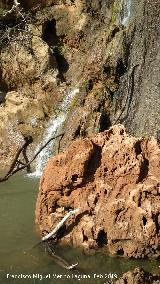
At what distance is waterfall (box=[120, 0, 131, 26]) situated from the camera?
586 inches

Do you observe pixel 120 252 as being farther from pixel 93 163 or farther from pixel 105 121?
pixel 105 121

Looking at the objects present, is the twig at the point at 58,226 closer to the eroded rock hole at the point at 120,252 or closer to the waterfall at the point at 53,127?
the eroded rock hole at the point at 120,252

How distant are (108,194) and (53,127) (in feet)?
24.5

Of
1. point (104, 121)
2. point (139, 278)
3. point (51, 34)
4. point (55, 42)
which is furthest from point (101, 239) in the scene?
point (51, 34)

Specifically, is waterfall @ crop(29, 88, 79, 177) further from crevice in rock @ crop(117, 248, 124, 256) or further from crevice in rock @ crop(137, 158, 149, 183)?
crevice in rock @ crop(117, 248, 124, 256)

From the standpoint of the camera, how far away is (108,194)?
7.75 m

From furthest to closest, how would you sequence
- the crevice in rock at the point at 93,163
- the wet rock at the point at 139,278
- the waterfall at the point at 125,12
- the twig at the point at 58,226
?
the waterfall at the point at 125,12 < the crevice in rock at the point at 93,163 < the twig at the point at 58,226 < the wet rock at the point at 139,278

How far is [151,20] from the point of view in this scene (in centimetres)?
1378

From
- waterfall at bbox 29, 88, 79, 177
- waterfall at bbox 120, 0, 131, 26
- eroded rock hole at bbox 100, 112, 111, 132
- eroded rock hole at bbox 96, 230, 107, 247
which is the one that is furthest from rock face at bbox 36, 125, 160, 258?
waterfall at bbox 120, 0, 131, 26

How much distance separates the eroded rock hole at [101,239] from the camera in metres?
7.66

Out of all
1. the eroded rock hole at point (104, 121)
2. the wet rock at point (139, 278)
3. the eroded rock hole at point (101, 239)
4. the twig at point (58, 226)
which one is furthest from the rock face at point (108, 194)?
the eroded rock hole at point (104, 121)

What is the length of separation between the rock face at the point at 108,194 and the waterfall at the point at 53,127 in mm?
5880

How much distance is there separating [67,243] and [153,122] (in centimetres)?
542

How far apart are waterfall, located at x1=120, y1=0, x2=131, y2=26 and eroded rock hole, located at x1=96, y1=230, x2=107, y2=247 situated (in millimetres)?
8583
